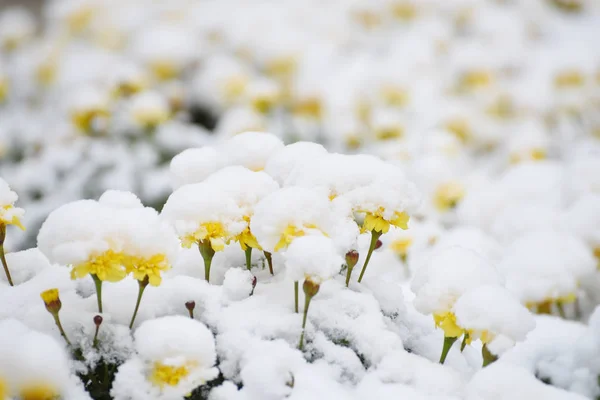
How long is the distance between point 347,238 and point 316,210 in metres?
0.10

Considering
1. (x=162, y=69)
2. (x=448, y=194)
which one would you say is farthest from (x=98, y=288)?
(x=162, y=69)

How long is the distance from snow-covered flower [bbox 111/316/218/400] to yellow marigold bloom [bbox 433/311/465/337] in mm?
326

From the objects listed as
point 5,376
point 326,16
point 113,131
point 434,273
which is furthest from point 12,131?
point 434,273

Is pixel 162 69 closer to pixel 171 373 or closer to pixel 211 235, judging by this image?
pixel 211 235

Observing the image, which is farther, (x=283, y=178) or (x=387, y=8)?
(x=387, y=8)

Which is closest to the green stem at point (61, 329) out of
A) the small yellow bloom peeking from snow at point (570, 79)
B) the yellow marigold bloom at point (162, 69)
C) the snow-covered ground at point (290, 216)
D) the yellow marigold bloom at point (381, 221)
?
the snow-covered ground at point (290, 216)

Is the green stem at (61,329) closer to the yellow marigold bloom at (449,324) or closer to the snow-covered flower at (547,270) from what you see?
the yellow marigold bloom at (449,324)

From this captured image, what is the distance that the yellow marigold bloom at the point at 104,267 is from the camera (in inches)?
28.4

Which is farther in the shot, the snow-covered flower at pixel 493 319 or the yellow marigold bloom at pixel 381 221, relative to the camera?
the yellow marigold bloom at pixel 381 221

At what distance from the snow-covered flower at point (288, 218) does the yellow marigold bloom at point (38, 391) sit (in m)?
0.33

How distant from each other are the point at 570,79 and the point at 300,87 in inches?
56.7

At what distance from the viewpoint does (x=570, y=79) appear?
9.36 feet

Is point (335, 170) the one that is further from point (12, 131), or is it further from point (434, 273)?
point (12, 131)

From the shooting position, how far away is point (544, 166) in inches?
87.3
